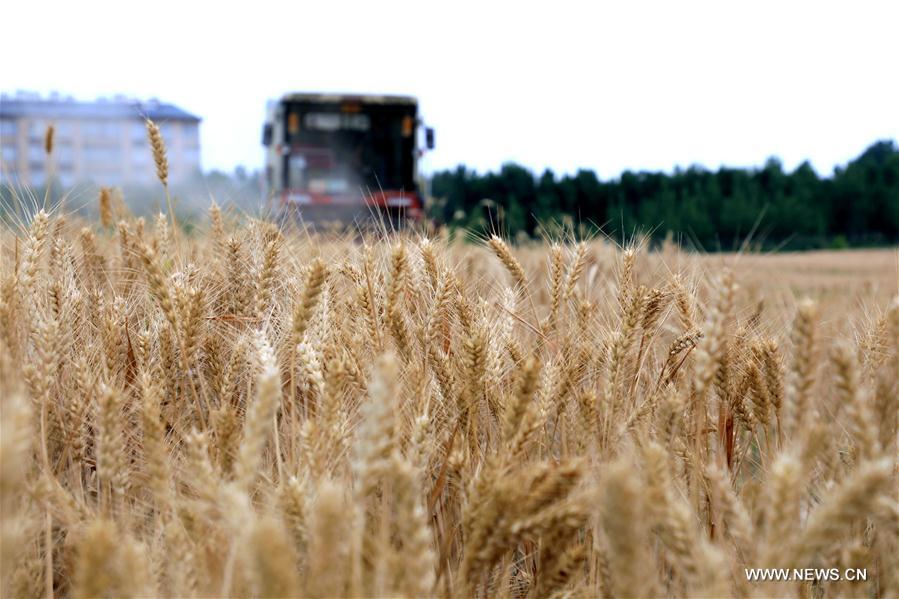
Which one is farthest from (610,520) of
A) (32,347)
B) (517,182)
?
(517,182)

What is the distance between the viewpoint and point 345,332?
1.70m

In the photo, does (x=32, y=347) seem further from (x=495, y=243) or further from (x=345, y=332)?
(x=495, y=243)

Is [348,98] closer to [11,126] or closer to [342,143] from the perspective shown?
[342,143]

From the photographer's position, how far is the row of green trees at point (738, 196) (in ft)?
139

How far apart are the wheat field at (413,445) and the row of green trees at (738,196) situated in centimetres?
3554

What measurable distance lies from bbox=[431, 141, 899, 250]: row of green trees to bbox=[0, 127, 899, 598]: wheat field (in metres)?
35.5

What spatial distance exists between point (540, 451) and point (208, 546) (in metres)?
0.72

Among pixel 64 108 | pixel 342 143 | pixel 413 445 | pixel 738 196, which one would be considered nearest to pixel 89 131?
pixel 64 108

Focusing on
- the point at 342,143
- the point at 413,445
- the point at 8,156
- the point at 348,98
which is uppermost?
the point at 348,98

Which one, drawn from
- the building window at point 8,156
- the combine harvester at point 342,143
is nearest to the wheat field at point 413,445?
the building window at point 8,156

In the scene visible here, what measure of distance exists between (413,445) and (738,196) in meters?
48.1

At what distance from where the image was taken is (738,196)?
46.0m

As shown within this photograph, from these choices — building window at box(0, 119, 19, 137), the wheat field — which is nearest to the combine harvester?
the wheat field

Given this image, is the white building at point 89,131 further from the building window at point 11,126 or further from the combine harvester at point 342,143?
the combine harvester at point 342,143
